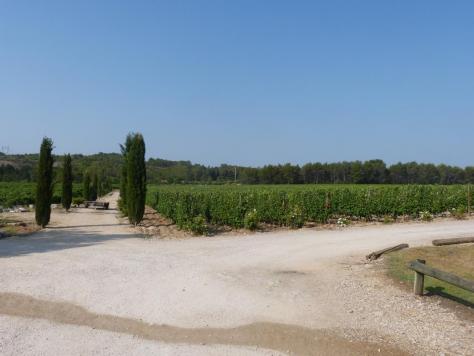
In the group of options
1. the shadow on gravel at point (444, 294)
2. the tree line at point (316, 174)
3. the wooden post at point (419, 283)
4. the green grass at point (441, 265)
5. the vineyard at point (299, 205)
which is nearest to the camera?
the shadow on gravel at point (444, 294)

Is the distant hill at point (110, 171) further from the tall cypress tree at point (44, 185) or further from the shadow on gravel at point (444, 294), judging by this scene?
the shadow on gravel at point (444, 294)

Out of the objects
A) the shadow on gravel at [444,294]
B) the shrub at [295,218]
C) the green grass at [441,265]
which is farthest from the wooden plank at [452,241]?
the shrub at [295,218]

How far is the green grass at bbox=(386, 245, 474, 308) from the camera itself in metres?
6.94

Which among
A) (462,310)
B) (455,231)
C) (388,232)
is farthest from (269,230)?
(462,310)

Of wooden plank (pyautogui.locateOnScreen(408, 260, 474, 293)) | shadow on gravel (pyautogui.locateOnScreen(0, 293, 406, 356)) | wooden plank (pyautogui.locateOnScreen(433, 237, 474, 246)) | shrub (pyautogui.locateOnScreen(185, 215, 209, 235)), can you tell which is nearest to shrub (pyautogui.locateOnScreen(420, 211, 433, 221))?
wooden plank (pyautogui.locateOnScreen(433, 237, 474, 246))

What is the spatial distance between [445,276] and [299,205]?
10266 millimetres

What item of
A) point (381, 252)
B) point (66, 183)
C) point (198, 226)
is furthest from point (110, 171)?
point (381, 252)

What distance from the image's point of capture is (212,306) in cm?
626

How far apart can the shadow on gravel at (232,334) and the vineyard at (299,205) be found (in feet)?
26.8

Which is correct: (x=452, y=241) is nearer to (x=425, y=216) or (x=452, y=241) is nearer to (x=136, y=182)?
(x=425, y=216)

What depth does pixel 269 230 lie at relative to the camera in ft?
50.2

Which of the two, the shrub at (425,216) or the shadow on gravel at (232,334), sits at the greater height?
the shrub at (425,216)

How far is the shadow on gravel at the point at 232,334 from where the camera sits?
15.9ft

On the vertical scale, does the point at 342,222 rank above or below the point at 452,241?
A: below
